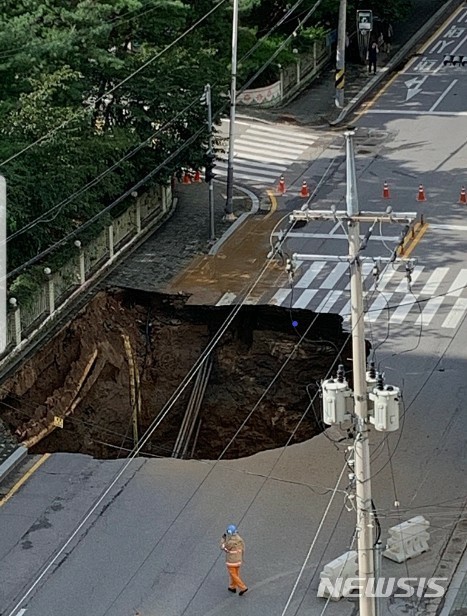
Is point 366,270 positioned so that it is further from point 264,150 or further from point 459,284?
point 264,150

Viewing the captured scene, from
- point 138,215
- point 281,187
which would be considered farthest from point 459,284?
point 138,215

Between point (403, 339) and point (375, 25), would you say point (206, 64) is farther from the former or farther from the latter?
point (375, 25)

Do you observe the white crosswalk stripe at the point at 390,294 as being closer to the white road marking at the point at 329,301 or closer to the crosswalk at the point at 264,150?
the white road marking at the point at 329,301

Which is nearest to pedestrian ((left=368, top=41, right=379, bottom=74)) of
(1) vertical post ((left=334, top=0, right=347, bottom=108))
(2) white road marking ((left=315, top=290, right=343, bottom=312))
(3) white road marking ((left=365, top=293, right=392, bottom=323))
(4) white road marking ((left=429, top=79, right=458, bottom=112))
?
(4) white road marking ((left=429, top=79, right=458, bottom=112))

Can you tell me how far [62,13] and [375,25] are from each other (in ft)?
80.1

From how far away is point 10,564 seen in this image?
2533 centimetres

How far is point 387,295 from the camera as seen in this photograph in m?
36.9

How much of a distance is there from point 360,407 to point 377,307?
657 inches

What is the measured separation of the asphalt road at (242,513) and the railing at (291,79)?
20.0 m

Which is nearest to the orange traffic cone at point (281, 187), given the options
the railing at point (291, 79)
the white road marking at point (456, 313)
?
the railing at point (291, 79)

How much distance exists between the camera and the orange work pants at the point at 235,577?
2380 centimetres

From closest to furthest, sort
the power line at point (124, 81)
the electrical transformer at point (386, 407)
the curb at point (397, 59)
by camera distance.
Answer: the electrical transformer at point (386, 407), the power line at point (124, 81), the curb at point (397, 59)

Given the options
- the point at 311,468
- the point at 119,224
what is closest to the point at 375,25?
the point at 119,224

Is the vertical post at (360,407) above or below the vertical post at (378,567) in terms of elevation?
above
